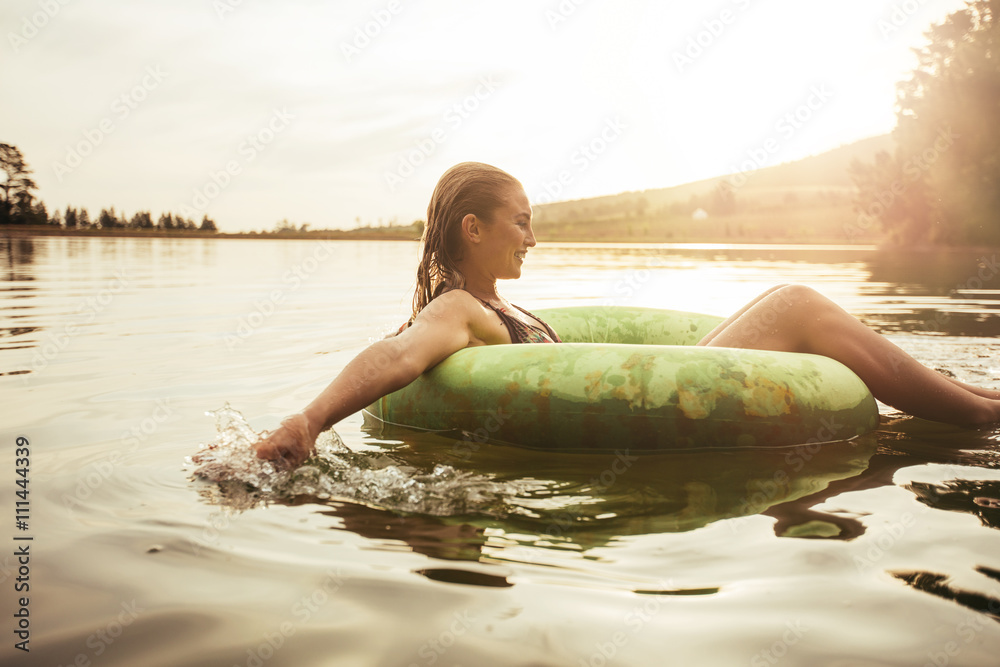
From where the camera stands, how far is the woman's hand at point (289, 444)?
2475 millimetres

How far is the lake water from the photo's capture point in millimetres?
1502

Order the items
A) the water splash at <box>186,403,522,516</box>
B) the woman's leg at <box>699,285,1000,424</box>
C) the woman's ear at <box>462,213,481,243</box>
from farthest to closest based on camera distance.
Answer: the woman's ear at <box>462,213,481,243</box> → the woman's leg at <box>699,285,1000,424</box> → the water splash at <box>186,403,522,516</box>

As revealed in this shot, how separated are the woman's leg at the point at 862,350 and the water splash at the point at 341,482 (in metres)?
1.63

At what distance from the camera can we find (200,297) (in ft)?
28.9

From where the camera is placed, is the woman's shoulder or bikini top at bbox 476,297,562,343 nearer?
the woman's shoulder

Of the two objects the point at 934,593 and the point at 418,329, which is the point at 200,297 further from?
the point at 934,593

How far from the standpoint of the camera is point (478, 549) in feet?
6.41

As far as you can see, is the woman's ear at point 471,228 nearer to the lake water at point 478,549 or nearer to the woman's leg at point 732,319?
the lake water at point 478,549

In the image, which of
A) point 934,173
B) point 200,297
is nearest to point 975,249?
point 934,173

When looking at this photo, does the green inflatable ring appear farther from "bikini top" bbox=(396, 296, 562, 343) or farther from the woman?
"bikini top" bbox=(396, 296, 562, 343)

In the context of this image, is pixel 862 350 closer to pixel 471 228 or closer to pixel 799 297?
pixel 799 297

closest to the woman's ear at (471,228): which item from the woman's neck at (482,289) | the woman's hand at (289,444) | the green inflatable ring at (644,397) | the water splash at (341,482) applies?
→ the woman's neck at (482,289)

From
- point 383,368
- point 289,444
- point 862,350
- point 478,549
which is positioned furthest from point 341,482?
point 862,350

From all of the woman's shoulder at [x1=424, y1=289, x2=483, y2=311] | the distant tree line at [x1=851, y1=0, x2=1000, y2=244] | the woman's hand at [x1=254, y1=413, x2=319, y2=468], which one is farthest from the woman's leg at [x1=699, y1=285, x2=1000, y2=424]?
the distant tree line at [x1=851, y1=0, x2=1000, y2=244]
